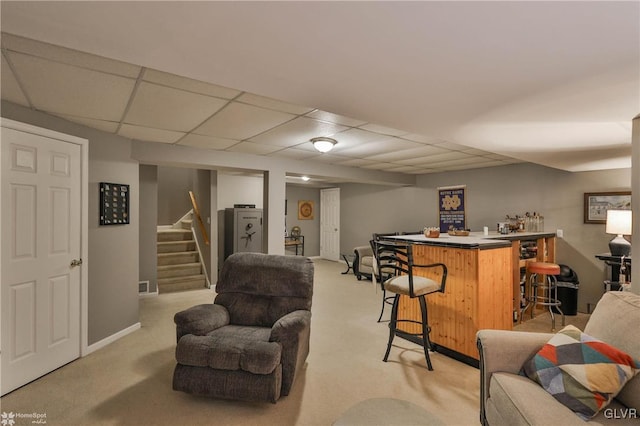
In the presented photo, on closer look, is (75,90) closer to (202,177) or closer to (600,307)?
(600,307)

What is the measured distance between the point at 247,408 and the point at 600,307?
8.05ft

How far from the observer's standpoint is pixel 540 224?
5.10 meters

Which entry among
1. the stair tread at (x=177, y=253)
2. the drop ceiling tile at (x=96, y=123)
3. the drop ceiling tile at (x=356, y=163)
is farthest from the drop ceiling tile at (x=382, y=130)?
the stair tread at (x=177, y=253)

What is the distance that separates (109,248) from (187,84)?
2296mm

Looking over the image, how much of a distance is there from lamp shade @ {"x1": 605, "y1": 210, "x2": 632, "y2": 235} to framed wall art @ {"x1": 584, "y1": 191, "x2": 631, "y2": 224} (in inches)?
28.5

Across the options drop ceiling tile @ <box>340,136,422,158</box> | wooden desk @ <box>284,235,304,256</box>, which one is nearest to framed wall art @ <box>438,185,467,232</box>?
drop ceiling tile @ <box>340,136,422,158</box>

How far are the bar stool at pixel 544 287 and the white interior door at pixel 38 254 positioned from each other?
5.32 metres

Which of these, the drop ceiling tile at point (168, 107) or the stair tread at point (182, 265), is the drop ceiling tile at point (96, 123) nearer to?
the drop ceiling tile at point (168, 107)

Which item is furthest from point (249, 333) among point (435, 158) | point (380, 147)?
point (435, 158)

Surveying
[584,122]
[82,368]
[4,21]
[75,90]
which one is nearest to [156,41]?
[4,21]

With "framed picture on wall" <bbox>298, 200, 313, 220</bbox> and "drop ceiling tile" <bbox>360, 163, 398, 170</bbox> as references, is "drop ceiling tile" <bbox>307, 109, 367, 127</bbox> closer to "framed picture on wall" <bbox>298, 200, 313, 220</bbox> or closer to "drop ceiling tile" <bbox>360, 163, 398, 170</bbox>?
"drop ceiling tile" <bbox>360, 163, 398, 170</bbox>

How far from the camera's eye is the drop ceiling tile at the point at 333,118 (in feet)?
9.14

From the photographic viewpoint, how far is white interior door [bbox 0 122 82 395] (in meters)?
2.45

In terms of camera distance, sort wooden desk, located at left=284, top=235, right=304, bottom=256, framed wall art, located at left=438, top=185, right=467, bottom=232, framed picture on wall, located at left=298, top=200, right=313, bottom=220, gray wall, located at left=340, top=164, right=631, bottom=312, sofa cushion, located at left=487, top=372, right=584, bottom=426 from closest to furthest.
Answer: sofa cushion, located at left=487, top=372, right=584, bottom=426 → gray wall, located at left=340, top=164, right=631, bottom=312 → framed wall art, located at left=438, top=185, right=467, bottom=232 → wooden desk, located at left=284, top=235, right=304, bottom=256 → framed picture on wall, located at left=298, top=200, right=313, bottom=220
